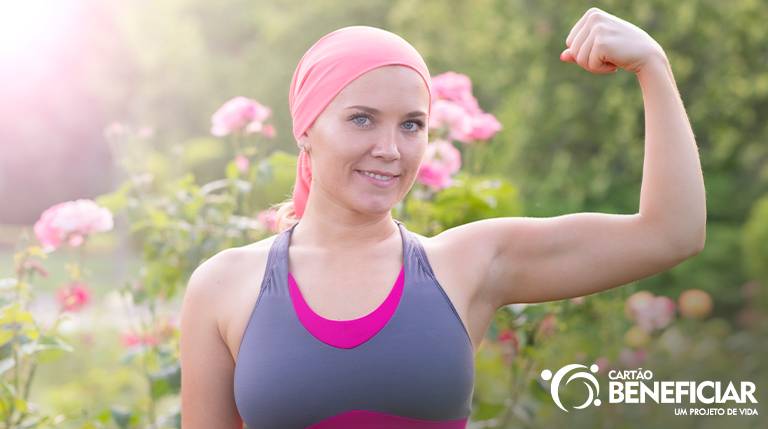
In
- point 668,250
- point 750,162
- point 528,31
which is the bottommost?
point 668,250

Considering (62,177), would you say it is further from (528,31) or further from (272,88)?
(528,31)

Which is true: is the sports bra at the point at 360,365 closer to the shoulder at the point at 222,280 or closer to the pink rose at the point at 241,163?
the shoulder at the point at 222,280

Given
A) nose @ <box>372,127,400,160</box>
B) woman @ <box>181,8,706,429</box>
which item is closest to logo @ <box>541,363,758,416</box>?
woman @ <box>181,8,706,429</box>

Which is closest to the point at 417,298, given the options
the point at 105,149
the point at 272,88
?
the point at 272,88

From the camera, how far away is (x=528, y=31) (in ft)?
31.2

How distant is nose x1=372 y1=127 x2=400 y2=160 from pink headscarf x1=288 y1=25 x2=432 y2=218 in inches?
4.4

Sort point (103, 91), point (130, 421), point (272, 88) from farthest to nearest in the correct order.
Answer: point (103, 91) < point (272, 88) < point (130, 421)

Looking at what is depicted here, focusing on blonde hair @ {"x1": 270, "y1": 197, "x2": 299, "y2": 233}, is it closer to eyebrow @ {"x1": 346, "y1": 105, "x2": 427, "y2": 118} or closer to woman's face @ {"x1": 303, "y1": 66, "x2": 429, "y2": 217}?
woman's face @ {"x1": 303, "y1": 66, "x2": 429, "y2": 217}

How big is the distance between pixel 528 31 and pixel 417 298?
7.90 meters

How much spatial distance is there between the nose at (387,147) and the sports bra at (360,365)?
9.1 inches

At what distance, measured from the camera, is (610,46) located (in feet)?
5.97

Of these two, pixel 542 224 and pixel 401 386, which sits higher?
pixel 542 224

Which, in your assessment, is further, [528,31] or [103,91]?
[103,91]

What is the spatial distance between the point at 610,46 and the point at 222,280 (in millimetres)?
794
